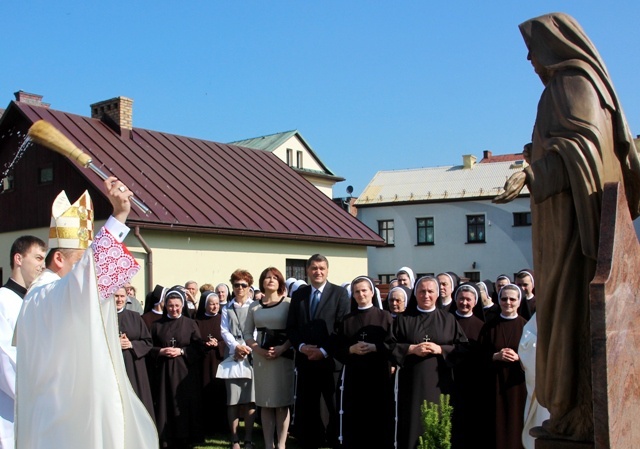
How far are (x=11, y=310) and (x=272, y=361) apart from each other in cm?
361

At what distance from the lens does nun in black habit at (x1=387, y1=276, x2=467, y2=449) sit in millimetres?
7723

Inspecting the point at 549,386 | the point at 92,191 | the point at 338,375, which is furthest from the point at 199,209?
the point at 549,386

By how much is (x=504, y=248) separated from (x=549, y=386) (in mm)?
43878

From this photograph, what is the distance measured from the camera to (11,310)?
5.77 m

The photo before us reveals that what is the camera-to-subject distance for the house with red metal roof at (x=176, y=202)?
2211 cm

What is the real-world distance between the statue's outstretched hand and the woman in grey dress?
5.54m

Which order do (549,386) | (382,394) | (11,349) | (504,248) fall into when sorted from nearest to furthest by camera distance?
(549,386), (11,349), (382,394), (504,248)

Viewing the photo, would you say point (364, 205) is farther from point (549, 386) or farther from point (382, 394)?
point (549, 386)

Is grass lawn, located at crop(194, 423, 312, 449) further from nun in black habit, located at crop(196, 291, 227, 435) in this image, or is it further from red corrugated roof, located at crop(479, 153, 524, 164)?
red corrugated roof, located at crop(479, 153, 524, 164)

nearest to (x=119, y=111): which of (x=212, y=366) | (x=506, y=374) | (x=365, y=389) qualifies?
(x=212, y=366)

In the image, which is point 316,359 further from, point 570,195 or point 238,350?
point 570,195

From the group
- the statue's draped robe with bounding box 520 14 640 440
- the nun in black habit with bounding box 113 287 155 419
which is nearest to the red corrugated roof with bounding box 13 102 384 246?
the nun in black habit with bounding box 113 287 155 419

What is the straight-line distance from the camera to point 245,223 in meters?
24.4

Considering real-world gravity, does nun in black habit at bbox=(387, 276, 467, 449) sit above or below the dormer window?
below
